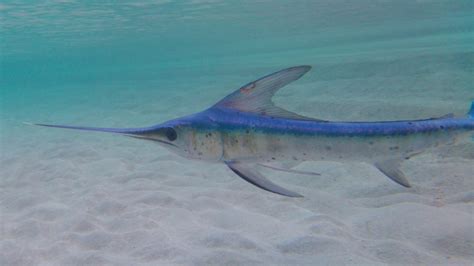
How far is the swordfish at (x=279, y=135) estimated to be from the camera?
207 centimetres

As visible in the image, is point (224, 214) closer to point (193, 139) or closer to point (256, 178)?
point (193, 139)

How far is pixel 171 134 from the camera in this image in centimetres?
223

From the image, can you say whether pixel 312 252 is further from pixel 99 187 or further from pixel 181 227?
pixel 99 187

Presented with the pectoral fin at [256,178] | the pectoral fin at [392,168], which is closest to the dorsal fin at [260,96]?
the pectoral fin at [256,178]

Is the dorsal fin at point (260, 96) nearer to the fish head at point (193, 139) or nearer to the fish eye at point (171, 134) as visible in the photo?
the fish head at point (193, 139)

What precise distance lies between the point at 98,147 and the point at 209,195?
510cm

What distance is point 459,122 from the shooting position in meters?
2.14

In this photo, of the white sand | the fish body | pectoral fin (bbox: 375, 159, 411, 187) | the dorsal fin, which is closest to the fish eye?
the fish body

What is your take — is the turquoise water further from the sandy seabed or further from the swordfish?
the swordfish

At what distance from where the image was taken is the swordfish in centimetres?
207

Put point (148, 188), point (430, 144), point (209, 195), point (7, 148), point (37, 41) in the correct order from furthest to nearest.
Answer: point (37, 41), point (7, 148), point (148, 188), point (209, 195), point (430, 144)

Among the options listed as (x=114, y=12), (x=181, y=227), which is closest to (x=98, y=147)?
(x=181, y=227)

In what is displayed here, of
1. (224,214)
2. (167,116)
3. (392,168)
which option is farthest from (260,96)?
(167,116)

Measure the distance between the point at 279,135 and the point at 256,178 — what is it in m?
0.28
